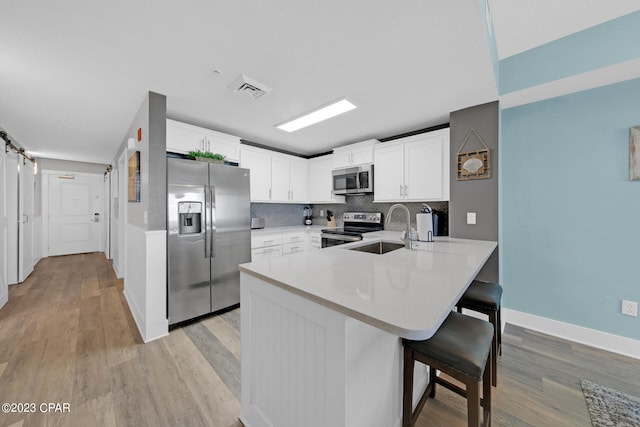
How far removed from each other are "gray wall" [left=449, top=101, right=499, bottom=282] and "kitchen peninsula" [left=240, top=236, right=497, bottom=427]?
44.4 inches

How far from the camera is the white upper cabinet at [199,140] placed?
9.01ft

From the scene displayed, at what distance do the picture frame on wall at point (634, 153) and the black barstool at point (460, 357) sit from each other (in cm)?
219

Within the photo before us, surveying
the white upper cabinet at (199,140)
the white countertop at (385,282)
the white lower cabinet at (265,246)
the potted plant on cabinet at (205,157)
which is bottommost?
the white lower cabinet at (265,246)

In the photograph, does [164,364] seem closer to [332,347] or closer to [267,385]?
[267,385]

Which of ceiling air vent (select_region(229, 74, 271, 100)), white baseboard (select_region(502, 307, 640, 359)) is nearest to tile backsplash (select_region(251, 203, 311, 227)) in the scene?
ceiling air vent (select_region(229, 74, 271, 100))

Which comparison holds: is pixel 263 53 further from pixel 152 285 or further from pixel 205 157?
pixel 152 285

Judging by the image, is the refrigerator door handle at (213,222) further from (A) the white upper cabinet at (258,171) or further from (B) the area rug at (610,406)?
(B) the area rug at (610,406)

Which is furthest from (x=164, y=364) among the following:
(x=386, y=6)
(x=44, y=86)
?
(x=386, y=6)

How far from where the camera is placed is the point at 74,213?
19.8 ft

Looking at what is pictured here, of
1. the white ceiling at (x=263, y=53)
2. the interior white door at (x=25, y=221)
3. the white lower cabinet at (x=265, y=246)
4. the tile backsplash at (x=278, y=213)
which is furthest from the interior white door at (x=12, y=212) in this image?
the white lower cabinet at (x=265, y=246)

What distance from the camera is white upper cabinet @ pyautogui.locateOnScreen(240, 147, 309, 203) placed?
3.67m

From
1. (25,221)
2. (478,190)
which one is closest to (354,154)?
(478,190)

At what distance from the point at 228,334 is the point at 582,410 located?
277 centimetres

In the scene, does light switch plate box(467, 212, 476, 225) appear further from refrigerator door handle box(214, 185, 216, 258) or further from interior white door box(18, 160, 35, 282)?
interior white door box(18, 160, 35, 282)
